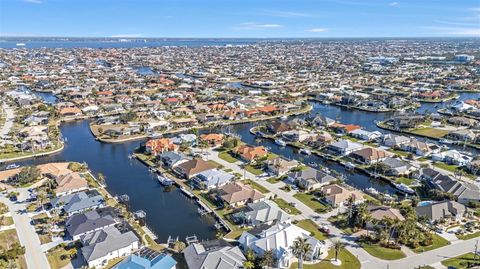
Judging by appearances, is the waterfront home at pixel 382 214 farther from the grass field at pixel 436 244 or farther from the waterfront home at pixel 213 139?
the waterfront home at pixel 213 139

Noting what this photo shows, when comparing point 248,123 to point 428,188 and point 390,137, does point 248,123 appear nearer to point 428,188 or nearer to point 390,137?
point 390,137

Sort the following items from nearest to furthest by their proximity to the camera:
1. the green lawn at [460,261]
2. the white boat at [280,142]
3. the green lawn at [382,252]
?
the green lawn at [460,261]
the green lawn at [382,252]
the white boat at [280,142]

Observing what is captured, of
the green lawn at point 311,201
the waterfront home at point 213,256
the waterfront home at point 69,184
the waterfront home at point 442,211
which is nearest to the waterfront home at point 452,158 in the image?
the waterfront home at point 442,211

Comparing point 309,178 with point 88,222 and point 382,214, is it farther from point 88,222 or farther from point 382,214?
point 88,222

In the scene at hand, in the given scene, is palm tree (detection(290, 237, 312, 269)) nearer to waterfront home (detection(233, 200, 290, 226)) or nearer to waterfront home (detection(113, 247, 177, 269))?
waterfront home (detection(233, 200, 290, 226))

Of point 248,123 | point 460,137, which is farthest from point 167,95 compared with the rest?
point 460,137

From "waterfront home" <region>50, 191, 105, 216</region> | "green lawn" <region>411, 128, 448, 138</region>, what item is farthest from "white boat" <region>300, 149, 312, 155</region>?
"waterfront home" <region>50, 191, 105, 216</region>
